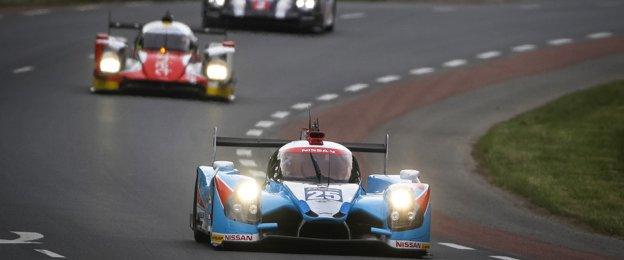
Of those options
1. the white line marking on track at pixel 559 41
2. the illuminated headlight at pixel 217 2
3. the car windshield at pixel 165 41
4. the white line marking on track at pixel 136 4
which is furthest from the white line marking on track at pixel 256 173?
the white line marking on track at pixel 136 4

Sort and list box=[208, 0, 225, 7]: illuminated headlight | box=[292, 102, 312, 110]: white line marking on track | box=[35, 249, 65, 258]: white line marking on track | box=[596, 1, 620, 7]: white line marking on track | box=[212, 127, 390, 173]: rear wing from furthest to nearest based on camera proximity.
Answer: box=[596, 1, 620, 7]: white line marking on track
box=[208, 0, 225, 7]: illuminated headlight
box=[292, 102, 312, 110]: white line marking on track
box=[212, 127, 390, 173]: rear wing
box=[35, 249, 65, 258]: white line marking on track

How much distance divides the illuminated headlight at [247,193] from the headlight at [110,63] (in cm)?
1557

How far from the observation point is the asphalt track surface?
65.6ft

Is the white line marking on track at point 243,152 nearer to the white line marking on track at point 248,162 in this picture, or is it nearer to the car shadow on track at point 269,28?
the white line marking on track at point 248,162

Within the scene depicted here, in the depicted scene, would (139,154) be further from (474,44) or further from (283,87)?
(474,44)

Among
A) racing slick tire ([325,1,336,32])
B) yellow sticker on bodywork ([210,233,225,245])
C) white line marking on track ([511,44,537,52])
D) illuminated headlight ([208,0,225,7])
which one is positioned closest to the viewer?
yellow sticker on bodywork ([210,233,225,245])

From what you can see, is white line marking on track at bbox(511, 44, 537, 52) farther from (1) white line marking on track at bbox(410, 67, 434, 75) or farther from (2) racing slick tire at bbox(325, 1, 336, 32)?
(2) racing slick tire at bbox(325, 1, 336, 32)

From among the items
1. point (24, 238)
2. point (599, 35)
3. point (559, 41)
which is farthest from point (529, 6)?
point (24, 238)

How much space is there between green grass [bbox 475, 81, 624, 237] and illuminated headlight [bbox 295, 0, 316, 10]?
8365 mm

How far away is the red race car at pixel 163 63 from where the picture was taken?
111ft

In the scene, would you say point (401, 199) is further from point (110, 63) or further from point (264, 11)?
point (264, 11)

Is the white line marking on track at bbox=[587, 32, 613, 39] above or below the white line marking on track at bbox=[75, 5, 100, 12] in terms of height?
above

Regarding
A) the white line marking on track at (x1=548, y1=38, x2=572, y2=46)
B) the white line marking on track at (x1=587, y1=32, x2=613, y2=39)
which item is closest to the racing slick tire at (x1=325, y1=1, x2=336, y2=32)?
the white line marking on track at (x1=548, y1=38, x2=572, y2=46)

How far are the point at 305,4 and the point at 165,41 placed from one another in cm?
955
